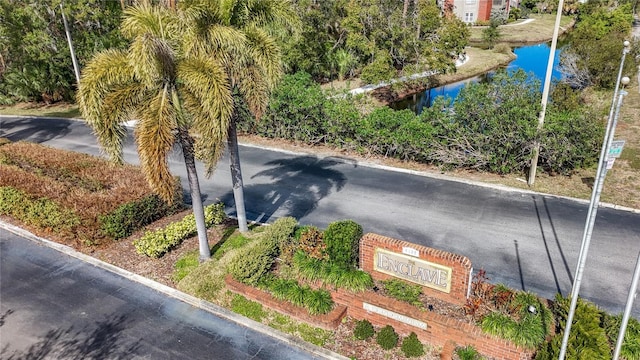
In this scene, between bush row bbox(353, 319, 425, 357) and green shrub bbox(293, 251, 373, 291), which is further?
green shrub bbox(293, 251, 373, 291)

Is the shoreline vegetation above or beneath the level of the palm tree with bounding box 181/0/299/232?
beneath

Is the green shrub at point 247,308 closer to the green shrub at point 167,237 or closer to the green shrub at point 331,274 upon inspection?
the green shrub at point 331,274

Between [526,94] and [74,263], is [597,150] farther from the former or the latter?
[74,263]

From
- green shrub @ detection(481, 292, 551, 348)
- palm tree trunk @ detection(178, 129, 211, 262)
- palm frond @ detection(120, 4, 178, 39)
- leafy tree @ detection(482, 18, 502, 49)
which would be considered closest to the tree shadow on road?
palm tree trunk @ detection(178, 129, 211, 262)

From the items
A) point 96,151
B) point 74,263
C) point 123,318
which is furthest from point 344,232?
point 96,151

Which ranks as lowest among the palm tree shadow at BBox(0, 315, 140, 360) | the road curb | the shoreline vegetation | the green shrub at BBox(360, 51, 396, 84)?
the palm tree shadow at BBox(0, 315, 140, 360)

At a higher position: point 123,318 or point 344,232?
point 344,232

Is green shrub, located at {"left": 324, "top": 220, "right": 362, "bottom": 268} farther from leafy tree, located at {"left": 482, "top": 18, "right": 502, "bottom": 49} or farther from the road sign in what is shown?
leafy tree, located at {"left": 482, "top": 18, "right": 502, "bottom": 49}
